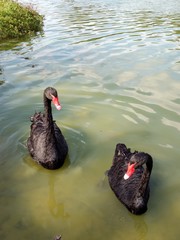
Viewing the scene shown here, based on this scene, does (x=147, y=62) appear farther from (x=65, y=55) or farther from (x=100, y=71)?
(x=65, y=55)

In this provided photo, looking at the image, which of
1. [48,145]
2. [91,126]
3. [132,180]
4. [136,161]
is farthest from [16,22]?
[136,161]

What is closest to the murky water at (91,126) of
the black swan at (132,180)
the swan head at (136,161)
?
the black swan at (132,180)

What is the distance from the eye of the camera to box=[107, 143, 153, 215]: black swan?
5.34 meters

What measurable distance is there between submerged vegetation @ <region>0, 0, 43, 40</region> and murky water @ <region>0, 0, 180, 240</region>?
102 cm

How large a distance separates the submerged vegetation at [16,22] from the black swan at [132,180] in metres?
12.3

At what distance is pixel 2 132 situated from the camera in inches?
330

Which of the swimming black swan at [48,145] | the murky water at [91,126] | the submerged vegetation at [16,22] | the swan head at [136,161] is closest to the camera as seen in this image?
the swan head at [136,161]

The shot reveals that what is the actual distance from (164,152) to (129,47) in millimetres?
8362

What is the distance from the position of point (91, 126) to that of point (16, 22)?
11.0m

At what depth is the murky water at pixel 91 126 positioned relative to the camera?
224 inches

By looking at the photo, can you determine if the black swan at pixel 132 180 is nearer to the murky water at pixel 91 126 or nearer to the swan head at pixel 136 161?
the swan head at pixel 136 161

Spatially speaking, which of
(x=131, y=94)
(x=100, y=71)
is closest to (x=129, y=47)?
(x=100, y=71)

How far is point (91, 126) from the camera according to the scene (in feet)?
28.4

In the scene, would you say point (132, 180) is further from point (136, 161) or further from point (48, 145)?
point (48, 145)
